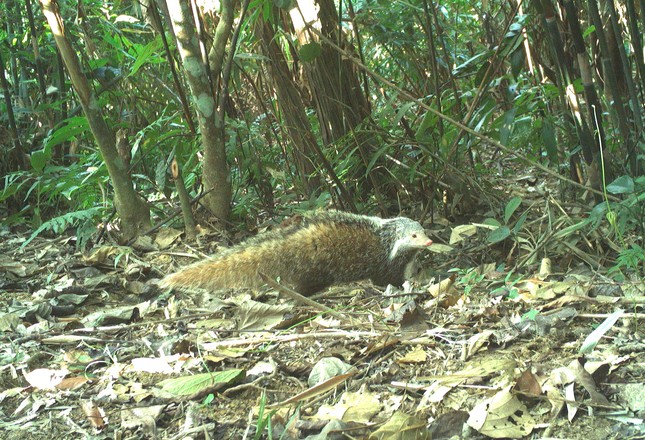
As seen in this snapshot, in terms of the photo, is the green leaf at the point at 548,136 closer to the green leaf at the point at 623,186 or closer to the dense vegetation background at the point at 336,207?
the dense vegetation background at the point at 336,207

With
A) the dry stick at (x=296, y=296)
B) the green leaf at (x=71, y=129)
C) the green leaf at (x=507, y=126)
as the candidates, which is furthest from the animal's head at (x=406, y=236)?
the green leaf at (x=71, y=129)

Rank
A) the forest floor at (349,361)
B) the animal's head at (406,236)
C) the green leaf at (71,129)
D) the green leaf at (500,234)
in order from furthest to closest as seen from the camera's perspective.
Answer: the green leaf at (71,129), the animal's head at (406,236), the green leaf at (500,234), the forest floor at (349,361)

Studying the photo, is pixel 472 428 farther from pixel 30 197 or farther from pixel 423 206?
pixel 30 197

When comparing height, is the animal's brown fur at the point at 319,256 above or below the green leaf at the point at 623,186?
below

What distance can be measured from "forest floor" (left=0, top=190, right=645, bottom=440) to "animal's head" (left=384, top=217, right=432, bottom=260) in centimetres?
38

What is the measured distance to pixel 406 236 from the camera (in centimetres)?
435

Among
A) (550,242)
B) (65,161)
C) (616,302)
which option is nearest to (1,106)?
(65,161)

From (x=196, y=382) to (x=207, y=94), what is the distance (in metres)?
2.64

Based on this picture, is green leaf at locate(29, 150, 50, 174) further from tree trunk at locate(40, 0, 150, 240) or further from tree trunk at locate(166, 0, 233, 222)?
tree trunk at locate(166, 0, 233, 222)

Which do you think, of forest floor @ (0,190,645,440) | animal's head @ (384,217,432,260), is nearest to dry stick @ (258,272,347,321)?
forest floor @ (0,190,645,440)

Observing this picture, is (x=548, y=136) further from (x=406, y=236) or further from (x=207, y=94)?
(x=207, y=94)

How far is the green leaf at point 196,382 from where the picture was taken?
2.45 m

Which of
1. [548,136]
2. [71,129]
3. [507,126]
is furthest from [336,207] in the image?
[71,129]

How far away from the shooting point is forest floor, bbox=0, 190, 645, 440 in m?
2.11
